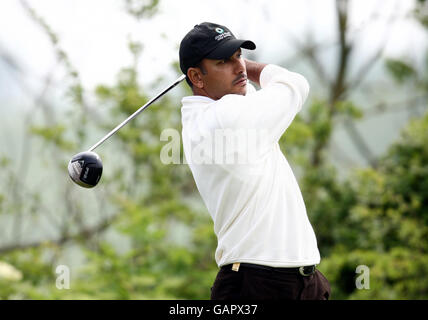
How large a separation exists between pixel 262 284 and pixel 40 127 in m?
5.14

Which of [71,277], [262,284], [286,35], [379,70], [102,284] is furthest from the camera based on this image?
[379,70]

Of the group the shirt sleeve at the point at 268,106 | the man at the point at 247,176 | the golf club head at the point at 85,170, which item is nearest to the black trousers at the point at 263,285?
the man at the point at 247,176

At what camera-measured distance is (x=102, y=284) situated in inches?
196

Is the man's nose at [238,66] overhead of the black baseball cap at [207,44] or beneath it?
beneath

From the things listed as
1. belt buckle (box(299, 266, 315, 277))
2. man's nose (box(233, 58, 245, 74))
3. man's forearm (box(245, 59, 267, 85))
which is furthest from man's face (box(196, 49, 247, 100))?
belt buckle (box(299, 266, 315, 277))

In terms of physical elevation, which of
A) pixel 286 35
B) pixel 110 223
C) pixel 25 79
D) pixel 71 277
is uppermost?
pixel 286 35

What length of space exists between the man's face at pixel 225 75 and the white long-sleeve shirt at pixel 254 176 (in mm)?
76

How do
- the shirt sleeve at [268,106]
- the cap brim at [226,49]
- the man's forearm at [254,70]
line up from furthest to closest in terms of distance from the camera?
the man's forearm at [254,70] → the cap brim at [226,49] → the shirt sleeve at [268,106]

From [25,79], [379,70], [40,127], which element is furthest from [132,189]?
[379,70]

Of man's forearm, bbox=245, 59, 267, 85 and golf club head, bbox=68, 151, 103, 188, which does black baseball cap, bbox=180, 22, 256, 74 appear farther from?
golf club head, bbox=68, 151, 103, 188

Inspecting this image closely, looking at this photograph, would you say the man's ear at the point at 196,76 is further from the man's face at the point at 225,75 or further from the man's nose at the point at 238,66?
the man's nose at the point at 238,66

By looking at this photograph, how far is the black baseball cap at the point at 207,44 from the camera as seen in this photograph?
202 centimetres

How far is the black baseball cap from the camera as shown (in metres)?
2.02

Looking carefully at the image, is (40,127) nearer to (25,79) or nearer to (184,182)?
(25,79)
